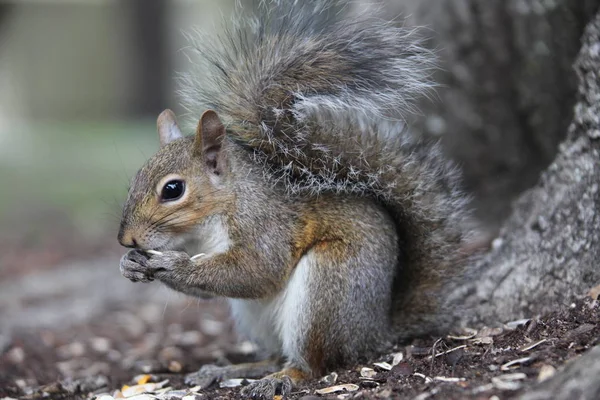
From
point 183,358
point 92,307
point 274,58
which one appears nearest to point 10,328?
point 92,307

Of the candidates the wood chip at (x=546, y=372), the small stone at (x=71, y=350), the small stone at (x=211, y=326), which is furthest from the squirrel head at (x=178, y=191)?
the small stone at (x=211, y=326)

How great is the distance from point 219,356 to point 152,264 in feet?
2.92

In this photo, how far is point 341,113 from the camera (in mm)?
2598

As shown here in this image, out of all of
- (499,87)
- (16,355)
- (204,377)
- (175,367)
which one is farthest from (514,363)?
(499,87)

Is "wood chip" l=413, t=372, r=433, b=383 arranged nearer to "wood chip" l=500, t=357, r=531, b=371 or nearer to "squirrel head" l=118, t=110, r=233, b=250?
"wood chip" l=500, t=357, r=531, b=371

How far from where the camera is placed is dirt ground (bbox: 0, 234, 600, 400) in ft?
6.52

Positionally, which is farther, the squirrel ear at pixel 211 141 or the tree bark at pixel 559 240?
the tree bark at pixel 559 240

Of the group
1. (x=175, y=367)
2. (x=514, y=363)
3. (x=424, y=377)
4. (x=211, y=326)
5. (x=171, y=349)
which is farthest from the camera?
(x=211, y=326)

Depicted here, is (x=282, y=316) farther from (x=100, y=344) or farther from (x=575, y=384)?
(x=100, y=344)

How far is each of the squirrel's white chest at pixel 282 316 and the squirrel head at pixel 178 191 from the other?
0.33 metres

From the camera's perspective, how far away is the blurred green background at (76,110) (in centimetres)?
643

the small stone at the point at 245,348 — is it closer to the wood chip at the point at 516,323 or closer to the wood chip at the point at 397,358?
the wood chip at the point at 397,358

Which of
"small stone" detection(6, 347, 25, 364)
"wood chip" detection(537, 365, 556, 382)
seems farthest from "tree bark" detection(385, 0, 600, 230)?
"small stone" detection(6, 347, 25, 364)

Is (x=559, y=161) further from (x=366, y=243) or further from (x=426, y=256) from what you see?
(x=366, y=243)
